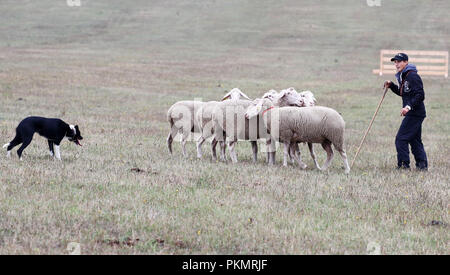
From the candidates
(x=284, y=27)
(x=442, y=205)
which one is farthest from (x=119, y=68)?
(x=442, y=205)

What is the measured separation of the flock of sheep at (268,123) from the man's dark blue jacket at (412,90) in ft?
4.54

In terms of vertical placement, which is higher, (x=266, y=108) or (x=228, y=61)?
(x=266, y=108)

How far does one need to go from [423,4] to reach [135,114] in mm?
44892

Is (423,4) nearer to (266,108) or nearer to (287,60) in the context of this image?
(287,60)

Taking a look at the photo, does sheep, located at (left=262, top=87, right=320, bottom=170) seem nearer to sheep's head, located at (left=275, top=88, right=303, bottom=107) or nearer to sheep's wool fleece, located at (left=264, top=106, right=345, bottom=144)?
sheep's head, located at (left=275, top=88, right=303, bottom=107)

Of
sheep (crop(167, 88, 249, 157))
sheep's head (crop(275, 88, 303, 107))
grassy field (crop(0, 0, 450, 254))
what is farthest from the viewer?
sheep (crop(167, 88, 249, 157))

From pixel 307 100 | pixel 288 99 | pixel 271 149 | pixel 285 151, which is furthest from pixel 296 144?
pixel 307 100

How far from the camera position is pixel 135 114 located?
65.5 feet

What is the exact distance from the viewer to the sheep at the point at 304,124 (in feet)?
36.4

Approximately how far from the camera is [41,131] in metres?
10.7

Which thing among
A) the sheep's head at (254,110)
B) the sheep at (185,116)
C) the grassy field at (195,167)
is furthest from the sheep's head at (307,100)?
the sheep at (185,116)

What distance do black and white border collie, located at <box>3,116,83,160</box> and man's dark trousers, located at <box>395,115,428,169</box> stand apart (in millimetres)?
6214

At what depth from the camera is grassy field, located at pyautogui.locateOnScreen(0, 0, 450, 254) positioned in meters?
6.76

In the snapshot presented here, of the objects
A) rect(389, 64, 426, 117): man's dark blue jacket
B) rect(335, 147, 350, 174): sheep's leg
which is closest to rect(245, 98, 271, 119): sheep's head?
rect(335, 147, 350, 174): sheep's leg
